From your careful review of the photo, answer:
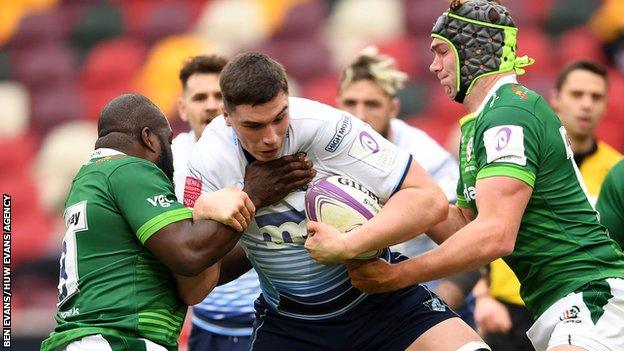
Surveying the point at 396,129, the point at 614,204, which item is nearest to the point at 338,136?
the point at 614,204

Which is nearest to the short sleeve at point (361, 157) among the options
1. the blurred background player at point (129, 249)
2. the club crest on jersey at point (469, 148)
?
the club crest on jersey at point (469, 148)

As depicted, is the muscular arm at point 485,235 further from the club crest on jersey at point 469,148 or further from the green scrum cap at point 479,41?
the green scrum cap at point 479,41

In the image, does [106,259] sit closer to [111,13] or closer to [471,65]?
[471,65]

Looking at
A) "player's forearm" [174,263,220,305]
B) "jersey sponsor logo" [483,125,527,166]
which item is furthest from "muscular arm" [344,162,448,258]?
"player's forearm" [174,263,220,305]

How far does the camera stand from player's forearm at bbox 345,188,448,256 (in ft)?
16.0

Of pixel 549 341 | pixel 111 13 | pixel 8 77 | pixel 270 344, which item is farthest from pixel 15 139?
pixel 549 341

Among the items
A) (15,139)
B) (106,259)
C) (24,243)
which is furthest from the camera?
(15,139)

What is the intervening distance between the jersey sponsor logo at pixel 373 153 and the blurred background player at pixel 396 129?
6.51ft

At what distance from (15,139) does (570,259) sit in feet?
26.8

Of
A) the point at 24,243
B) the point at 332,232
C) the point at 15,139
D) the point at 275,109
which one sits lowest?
the point at 24,243

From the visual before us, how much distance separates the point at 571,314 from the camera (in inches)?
197

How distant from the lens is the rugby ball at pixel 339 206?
4965 millimetres

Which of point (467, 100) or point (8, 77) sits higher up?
point (467, 100)

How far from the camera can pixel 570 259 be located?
5.07m
